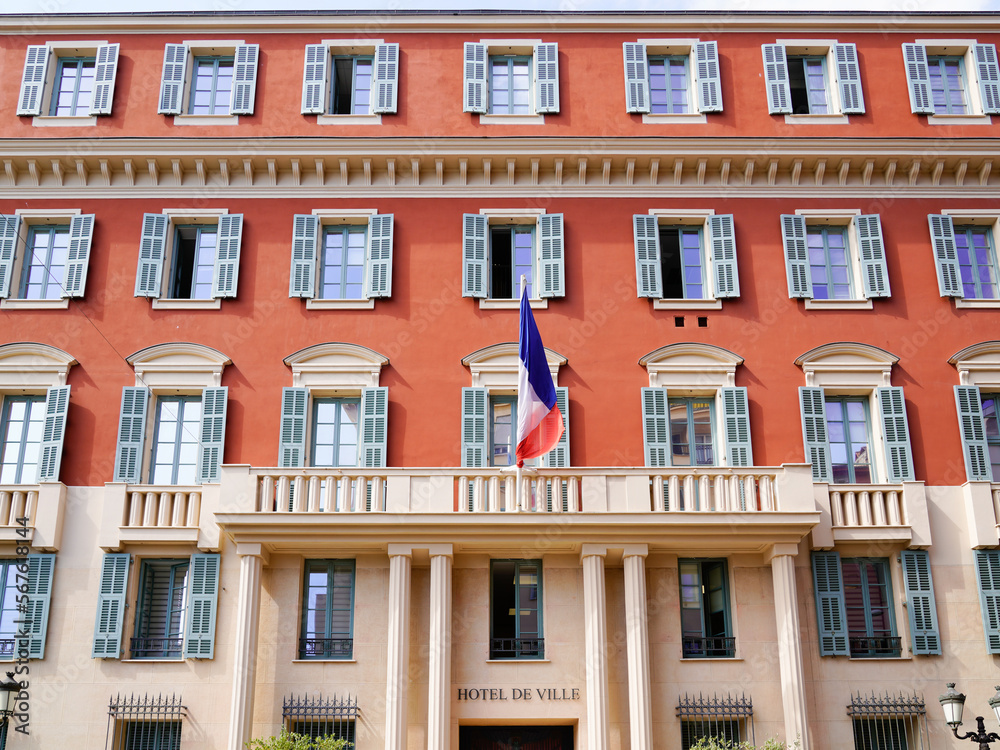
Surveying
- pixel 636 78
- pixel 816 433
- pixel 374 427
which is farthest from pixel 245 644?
pixel 636 78

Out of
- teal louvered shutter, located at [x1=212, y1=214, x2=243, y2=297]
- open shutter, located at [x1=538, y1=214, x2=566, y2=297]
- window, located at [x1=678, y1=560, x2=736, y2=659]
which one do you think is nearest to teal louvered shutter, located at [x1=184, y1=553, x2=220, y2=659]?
teal louvered shutter, located at [x1=212, y1=214, x2=243, y2=297]

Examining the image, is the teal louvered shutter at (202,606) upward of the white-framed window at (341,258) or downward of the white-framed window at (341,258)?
downward

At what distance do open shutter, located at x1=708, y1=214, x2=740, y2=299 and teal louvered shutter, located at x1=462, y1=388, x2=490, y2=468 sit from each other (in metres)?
5.92

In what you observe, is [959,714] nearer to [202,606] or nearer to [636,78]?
[202,606]

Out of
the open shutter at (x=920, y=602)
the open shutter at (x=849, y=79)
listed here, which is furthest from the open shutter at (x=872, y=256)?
the open shutter at (x=920, y=602)

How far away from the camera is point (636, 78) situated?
27.3 metres

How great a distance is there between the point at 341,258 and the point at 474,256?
10.2ft

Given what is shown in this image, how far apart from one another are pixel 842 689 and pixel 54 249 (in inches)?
774

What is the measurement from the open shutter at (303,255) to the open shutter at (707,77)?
9.64m

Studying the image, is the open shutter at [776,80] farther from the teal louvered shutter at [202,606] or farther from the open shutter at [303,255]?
the teal louvered shutter at [202,606]

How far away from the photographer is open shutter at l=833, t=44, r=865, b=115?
2708 cm

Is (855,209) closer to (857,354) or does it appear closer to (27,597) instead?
(857,354)

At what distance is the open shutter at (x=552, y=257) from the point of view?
2545cm

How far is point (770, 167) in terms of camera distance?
2633cm
